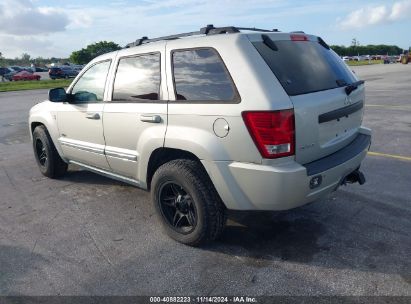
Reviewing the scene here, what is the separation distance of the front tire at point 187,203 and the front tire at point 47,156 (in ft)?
8.12

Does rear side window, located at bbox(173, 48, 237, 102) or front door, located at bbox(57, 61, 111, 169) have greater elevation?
rear side window, located at bbox(173, 48, 237, 102)

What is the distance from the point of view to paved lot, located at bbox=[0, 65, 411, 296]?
293cm

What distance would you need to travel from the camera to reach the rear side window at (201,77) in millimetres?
3137

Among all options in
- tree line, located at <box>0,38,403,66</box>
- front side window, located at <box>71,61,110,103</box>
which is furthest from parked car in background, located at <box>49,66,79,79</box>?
front side window, located at <box>71,61,110,103</box>

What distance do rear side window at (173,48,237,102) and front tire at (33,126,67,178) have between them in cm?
284

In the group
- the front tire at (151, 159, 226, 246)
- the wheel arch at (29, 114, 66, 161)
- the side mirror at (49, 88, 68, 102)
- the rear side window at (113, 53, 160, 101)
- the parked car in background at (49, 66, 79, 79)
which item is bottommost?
the front tire at (151, 159, 226, 246)

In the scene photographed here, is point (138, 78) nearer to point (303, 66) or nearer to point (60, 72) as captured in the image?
point (303, 66)

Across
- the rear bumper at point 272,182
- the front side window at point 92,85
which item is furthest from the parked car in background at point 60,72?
the rear bumper at point 272,182

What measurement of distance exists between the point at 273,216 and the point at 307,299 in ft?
4.65

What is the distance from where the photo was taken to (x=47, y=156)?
5527mm

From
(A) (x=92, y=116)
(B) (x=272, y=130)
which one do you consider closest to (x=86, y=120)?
(A) (x=92, y=116)

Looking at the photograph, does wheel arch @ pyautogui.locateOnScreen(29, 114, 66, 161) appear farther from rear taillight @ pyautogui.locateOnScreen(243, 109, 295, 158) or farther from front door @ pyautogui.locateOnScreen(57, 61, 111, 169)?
rear taillight @ pyautogui.locateOnScreen(243, 109, 295, 158)

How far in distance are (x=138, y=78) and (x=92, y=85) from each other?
95cm

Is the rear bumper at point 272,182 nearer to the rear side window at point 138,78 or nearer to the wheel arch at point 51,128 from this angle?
the rear side window at point 138,78
